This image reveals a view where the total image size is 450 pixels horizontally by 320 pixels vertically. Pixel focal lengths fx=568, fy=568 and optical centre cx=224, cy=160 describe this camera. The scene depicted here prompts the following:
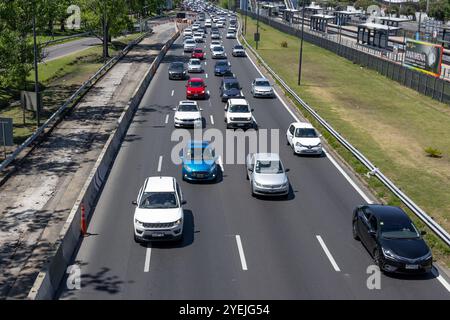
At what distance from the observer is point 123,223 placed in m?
21.9

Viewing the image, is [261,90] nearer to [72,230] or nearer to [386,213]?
[386,213]

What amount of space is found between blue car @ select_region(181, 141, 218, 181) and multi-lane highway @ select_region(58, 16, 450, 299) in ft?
1.42

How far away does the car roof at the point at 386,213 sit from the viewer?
19375 mm

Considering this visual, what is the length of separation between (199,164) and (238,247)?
25.5ft

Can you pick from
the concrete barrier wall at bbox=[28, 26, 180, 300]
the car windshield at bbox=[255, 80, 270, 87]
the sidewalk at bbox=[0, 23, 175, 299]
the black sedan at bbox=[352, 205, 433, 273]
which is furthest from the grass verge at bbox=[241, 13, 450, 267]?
the sidewalk at bbox=[0, 23, 175, 299]

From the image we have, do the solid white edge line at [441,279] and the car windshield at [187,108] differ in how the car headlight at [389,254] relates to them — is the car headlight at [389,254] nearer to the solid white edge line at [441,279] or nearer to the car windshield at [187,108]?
the solid white edge line at [441,279]

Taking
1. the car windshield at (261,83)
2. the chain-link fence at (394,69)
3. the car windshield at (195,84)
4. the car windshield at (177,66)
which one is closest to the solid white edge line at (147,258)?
the car windshield at (195,84)

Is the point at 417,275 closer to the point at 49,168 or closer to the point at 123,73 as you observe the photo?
the point at 49,168

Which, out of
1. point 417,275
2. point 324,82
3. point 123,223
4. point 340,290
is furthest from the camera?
point 324,82

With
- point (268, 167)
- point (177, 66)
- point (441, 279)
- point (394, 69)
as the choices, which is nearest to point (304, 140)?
point (268, 167)

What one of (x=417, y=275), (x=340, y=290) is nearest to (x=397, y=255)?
(x=417, y=275)

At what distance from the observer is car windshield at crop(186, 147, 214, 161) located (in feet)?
90.3

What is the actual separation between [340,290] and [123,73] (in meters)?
45.9

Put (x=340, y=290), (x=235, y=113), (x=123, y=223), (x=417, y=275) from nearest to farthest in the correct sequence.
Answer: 1. (x=340, y=290)
2. (x=417, y=275)
3. (x=123, y=223)
4. (x=235, y=113)
